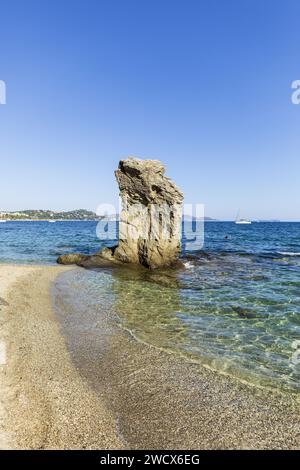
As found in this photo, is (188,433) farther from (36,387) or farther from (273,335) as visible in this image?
(273,335)

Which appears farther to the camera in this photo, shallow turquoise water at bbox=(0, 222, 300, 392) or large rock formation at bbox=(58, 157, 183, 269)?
large rock formation at bbox=(58, 157, 183, 269)

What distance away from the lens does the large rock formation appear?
25.2 m

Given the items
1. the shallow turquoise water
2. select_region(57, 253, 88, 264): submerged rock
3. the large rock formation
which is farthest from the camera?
select_region(57, 253, 88, 264): submerged rock

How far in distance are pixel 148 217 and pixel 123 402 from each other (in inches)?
795

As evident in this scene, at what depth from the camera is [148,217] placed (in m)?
25.8

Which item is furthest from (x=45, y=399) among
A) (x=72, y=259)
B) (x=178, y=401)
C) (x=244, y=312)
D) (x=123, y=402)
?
(x=72, y=259)

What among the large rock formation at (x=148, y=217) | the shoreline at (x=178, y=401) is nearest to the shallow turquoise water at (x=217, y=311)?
the shoreline at (x=178, y=401)

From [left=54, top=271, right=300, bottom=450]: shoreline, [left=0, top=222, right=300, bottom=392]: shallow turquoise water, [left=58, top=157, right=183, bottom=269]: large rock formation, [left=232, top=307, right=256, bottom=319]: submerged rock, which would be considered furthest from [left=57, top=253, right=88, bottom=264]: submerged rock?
[left=54, top=271, right=300, bottom=450]: shoreline

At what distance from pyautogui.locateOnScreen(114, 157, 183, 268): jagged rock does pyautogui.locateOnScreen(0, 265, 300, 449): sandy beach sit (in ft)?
51.4

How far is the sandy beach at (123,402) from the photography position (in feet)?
17.0

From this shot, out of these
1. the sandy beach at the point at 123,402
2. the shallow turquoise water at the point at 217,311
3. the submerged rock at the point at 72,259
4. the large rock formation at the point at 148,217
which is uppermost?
the large rock formation at the point at 148,217

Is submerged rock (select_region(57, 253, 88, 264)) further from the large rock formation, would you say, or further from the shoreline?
the shoreline

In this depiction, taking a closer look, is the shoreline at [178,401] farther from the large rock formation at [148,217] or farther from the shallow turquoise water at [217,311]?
the large rock formation at [148,217]

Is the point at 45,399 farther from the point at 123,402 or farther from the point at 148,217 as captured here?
the point at 148,217
